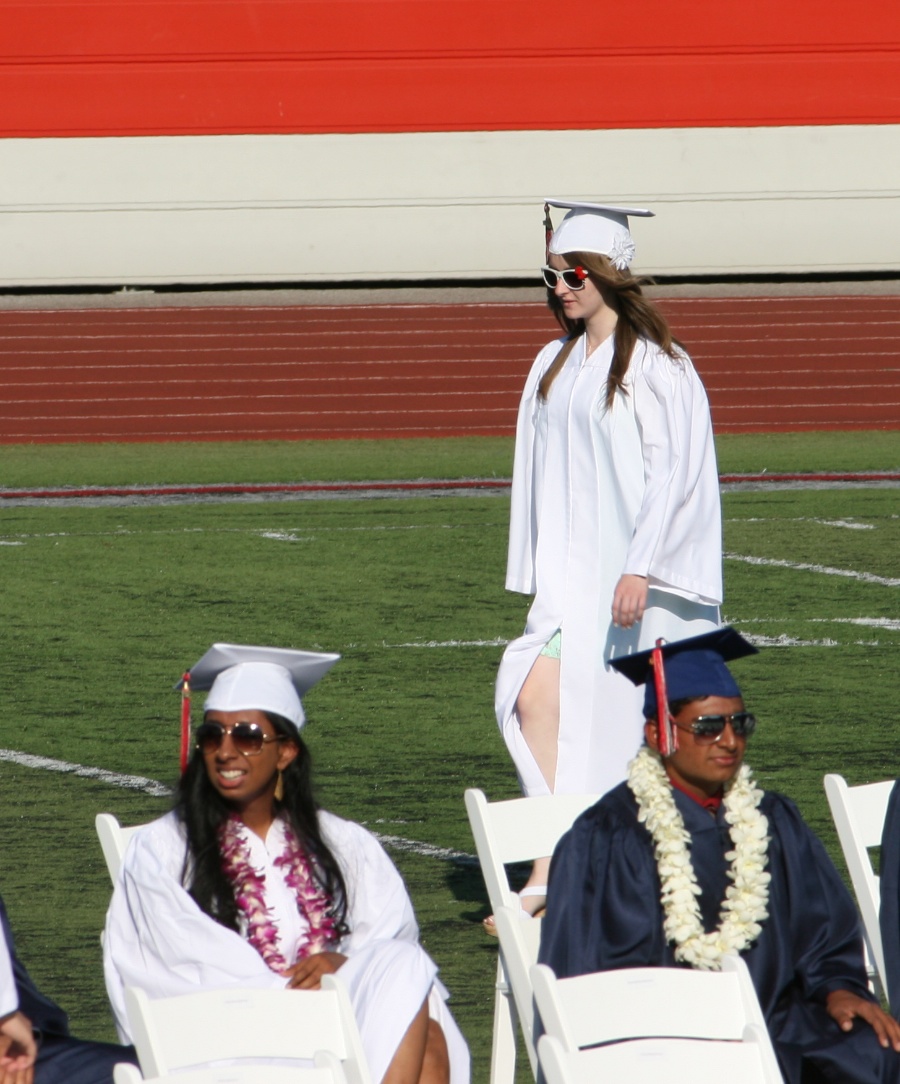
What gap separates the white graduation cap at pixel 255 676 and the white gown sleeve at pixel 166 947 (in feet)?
1.24

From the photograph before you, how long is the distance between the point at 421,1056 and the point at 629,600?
5.63 feet

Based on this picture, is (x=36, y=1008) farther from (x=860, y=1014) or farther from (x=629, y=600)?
(x=629, y=600)

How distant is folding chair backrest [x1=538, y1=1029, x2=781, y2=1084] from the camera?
9.71ft

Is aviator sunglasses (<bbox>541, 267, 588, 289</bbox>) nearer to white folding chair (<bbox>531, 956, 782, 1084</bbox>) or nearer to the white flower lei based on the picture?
the white flower lei

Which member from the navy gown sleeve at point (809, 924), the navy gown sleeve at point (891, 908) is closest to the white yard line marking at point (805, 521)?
the navy gown sleeve at point (891, 908)

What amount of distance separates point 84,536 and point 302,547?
1.64 metres

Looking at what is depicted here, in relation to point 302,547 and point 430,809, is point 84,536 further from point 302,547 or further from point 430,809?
point 430,809

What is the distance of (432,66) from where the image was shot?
28781 mm

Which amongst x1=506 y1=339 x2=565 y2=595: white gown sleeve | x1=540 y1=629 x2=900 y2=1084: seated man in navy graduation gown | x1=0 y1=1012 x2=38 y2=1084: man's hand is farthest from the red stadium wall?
x1=0 y1=1012 x2=38 y2=1084: man's hand

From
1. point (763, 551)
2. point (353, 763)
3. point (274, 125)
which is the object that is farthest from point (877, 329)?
point (353, 763)

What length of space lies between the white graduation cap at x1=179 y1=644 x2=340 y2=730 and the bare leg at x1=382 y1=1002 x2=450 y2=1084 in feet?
2.36

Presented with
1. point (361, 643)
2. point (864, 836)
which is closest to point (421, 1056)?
point (864, 836)

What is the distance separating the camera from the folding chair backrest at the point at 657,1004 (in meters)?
3.22

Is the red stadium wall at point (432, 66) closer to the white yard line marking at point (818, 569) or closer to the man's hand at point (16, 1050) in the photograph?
the white yard line marking at point (818, 569)
